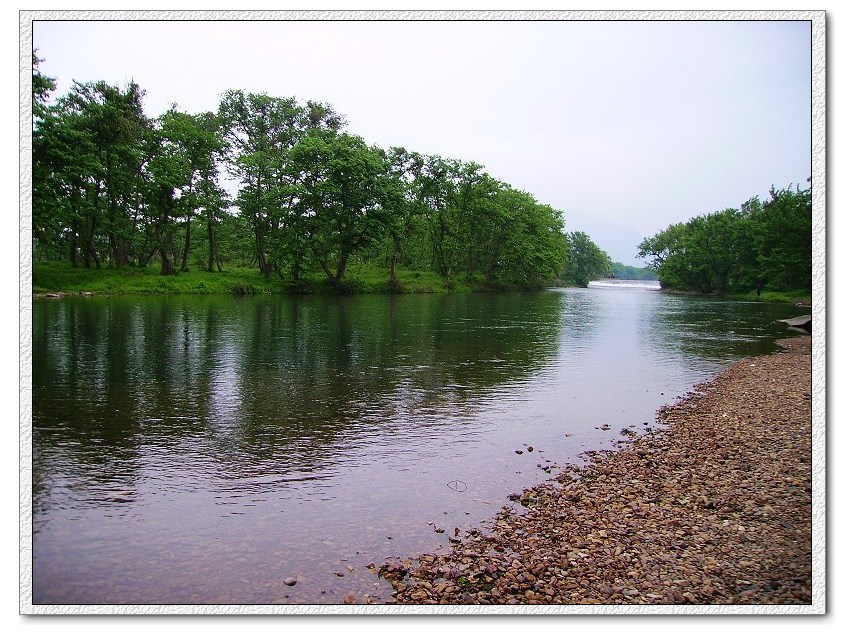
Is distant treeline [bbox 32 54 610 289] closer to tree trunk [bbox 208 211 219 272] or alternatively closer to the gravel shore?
tree trunk [bbox 208 211 219 272]

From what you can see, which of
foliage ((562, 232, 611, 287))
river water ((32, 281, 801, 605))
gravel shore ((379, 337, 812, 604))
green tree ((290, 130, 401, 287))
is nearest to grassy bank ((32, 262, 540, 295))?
green tree ((290, 130, 401, 287))

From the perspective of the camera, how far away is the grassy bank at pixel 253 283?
35.1m

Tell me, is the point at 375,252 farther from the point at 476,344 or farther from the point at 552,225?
the point at 476,344

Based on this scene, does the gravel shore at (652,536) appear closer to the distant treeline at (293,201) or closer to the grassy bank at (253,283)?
the grassy bank at (253,283)

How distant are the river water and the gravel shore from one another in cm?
54

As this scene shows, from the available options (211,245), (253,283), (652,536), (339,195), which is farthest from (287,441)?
(211,245)

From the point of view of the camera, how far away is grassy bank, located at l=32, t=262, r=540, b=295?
115 feet

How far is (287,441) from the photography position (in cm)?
1006

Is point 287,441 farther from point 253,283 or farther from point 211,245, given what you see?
point 211,245

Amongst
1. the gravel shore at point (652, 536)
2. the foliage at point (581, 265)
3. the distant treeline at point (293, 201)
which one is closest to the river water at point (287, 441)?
the gravel shore at point (652, 536)

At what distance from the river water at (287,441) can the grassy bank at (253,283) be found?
40.4ft

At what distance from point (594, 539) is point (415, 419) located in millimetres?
6058

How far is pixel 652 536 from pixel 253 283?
156ft
